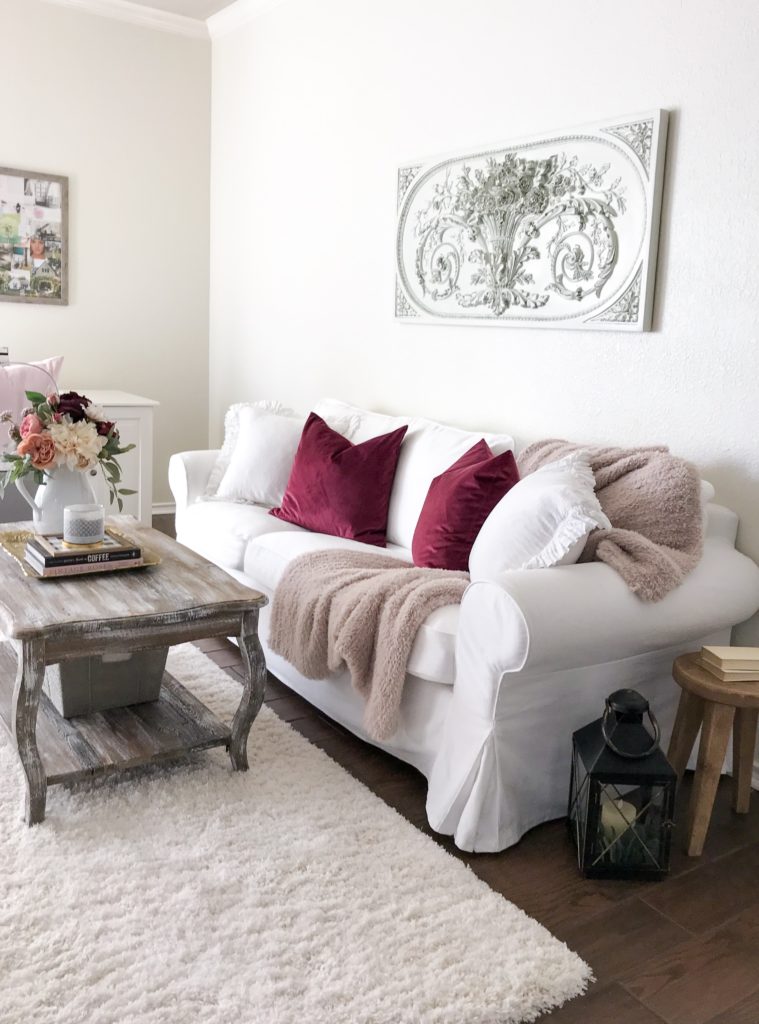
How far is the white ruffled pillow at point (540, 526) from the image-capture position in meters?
2.25

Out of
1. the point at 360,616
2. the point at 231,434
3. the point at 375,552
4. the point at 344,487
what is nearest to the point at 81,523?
the point at 360,616

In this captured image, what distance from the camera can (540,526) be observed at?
7.56ft

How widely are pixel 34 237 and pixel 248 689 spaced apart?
337cm

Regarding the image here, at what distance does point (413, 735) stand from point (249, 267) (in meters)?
3.34

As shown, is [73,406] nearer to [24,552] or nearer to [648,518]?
[24,552]

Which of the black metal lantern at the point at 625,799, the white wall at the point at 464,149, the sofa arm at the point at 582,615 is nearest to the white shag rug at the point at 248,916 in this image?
the black metal lantern at the point at 625,799

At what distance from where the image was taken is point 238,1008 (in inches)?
64.1

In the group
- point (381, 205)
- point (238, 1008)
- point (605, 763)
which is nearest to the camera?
point (238, 1008)

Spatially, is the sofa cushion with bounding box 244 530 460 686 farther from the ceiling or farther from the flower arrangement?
the ceiling

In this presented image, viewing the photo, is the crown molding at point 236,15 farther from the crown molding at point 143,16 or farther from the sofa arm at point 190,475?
the sofa arm at point 190,475

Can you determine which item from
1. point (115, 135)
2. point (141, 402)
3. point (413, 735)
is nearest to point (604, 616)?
point (413, 735)

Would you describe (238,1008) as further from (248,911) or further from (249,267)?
(249,267)

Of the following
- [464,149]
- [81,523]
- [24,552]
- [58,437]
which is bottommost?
[24,552]

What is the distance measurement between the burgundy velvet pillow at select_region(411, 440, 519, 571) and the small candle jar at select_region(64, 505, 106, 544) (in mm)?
960
